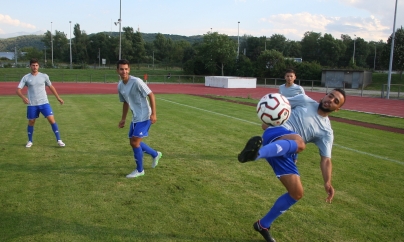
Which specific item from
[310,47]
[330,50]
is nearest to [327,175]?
[330,50]

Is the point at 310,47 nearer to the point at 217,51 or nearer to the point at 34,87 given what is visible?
the point at 217,51

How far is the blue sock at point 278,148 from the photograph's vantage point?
9.66 ft

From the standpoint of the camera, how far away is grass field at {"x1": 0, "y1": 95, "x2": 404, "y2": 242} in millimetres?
4086

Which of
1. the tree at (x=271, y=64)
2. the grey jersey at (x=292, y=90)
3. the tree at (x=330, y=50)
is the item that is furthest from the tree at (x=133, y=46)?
the grey jersey at (x=292, y=90)

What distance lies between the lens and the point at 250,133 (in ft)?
34.8

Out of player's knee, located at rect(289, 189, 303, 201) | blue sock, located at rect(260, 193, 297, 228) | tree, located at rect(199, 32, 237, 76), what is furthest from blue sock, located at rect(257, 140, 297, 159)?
tree, located at rect(199, 32, 237, 76)

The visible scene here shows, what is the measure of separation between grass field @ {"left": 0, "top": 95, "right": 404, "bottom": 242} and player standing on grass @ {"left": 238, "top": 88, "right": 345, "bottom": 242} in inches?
22.5

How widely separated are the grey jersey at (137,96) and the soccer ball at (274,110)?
10.2 feet

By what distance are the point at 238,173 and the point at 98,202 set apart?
8.89ft

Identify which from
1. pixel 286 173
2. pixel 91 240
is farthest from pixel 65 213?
pixel 286 173

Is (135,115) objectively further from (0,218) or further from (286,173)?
(286,173)

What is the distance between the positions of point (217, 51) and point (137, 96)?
188 feet

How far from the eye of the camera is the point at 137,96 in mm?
5996

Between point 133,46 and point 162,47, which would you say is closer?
point 133,46
